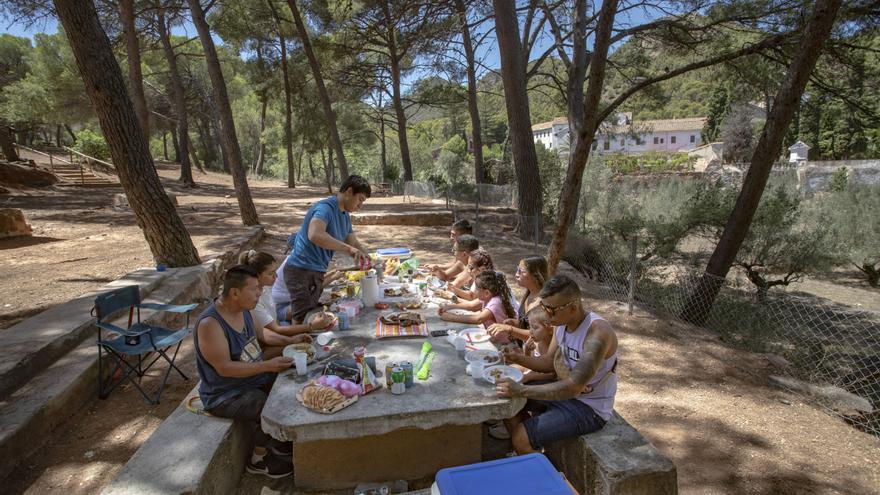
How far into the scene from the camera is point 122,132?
217 inches

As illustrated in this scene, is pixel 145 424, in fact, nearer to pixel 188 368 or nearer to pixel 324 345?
pixel 188 368

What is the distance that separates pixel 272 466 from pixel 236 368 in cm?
62

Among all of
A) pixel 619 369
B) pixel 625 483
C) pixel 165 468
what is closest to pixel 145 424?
pixel 165 468

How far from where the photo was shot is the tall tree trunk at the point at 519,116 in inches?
347

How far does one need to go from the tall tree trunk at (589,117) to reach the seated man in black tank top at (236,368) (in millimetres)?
3639

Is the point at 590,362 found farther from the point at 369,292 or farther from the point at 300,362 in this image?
the point at 369,292

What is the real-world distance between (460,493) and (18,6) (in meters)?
12.7

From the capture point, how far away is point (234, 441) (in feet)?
7.95

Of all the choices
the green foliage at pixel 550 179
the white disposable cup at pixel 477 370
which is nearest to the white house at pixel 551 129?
the green foliage at pixel 550 179

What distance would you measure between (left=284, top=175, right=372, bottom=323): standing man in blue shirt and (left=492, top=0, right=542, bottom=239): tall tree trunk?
538cm

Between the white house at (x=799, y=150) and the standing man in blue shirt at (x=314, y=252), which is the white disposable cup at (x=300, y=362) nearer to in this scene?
the standing man in blue shirt at (x=314, y=252)

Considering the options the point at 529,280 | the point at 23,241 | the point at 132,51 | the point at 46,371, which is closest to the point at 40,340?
the point at 46,371

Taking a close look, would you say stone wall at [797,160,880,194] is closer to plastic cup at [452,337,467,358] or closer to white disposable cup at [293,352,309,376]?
plastic cup at [452,337,467,358]

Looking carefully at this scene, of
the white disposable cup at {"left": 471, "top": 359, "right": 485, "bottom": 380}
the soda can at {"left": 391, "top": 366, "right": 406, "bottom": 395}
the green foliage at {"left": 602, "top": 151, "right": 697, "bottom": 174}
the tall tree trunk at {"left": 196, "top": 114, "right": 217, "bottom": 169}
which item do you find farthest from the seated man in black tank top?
the tall tree trunk at {"left": 196, "top": 114, "right": 217, "bottom": 169}
